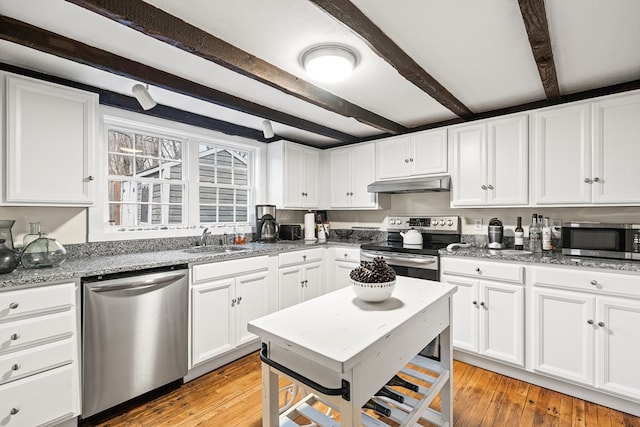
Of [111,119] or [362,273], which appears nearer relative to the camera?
[362,273]

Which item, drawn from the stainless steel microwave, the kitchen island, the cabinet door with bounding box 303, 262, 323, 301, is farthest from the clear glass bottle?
the stainless steel microwave

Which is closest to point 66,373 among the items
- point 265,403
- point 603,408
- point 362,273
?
point 265,403

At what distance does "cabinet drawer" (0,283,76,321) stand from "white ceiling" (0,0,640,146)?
1.40m

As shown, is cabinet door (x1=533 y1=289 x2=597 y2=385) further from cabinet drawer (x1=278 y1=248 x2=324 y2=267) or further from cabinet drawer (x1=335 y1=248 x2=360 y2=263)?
cabinet drawer (x1=278 y1=248 x2=324 y2=267)

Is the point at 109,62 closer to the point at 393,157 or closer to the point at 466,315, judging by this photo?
the point at 393,157

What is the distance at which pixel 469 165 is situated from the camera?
2.98m

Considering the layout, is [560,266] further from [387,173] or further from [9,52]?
[9,52]

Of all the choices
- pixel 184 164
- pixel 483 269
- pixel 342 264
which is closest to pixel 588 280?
pixel 483 269

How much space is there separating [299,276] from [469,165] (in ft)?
6.73

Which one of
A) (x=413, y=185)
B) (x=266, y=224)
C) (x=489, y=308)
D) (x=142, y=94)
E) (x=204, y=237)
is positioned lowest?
(x=489, y=308)

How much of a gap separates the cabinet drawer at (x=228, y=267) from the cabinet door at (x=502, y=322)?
1.95 meters

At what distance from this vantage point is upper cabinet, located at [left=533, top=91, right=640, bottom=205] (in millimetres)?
2242

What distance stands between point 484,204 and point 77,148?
3290 mm

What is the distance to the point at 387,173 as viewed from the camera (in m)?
3.56
